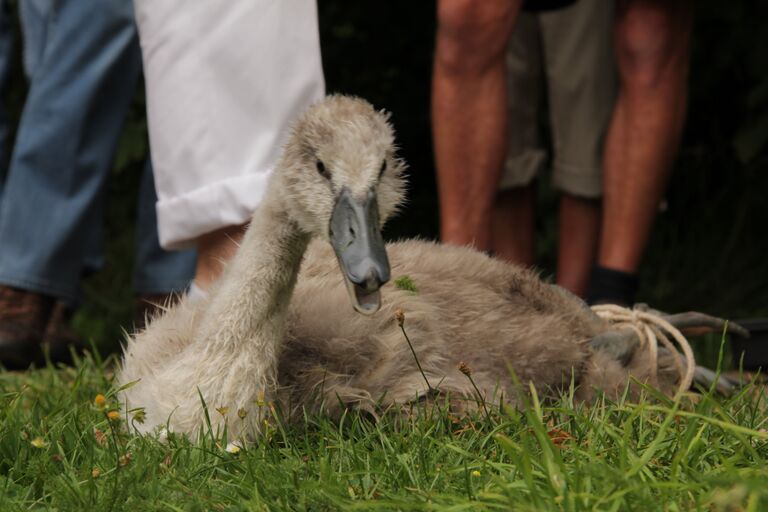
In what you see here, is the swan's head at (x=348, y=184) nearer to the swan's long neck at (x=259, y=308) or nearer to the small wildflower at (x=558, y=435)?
the swan's long neck at (x=259, y=308)

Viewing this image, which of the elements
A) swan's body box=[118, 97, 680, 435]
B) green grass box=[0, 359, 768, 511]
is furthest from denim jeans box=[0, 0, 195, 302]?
green grass box=[0, 359, 768, 511]

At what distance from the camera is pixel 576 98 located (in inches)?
193

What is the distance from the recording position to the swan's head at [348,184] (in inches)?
86.8

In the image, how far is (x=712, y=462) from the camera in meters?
2.25

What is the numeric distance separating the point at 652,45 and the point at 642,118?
0.25 metres

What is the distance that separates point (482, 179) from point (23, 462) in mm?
1969

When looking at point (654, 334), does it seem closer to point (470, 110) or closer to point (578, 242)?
point (470, 110)

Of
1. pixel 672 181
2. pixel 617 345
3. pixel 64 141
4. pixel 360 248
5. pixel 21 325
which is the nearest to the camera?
pixel 360 248

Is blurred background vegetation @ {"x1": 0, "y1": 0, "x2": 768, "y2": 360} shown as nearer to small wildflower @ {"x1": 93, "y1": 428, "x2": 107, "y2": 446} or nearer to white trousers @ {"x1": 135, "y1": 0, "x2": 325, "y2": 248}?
white trousers @ {"x1": 135, "y1": 0, "x2": 325, "y2": 248}

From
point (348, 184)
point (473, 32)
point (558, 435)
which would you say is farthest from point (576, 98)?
point (348, 184)

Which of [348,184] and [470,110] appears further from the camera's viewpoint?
[470,110]

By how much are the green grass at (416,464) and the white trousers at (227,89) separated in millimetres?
740

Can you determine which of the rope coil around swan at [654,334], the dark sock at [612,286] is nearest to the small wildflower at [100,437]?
the rope coil around swan at [654,334]

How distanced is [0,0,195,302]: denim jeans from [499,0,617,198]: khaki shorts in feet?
5.15
